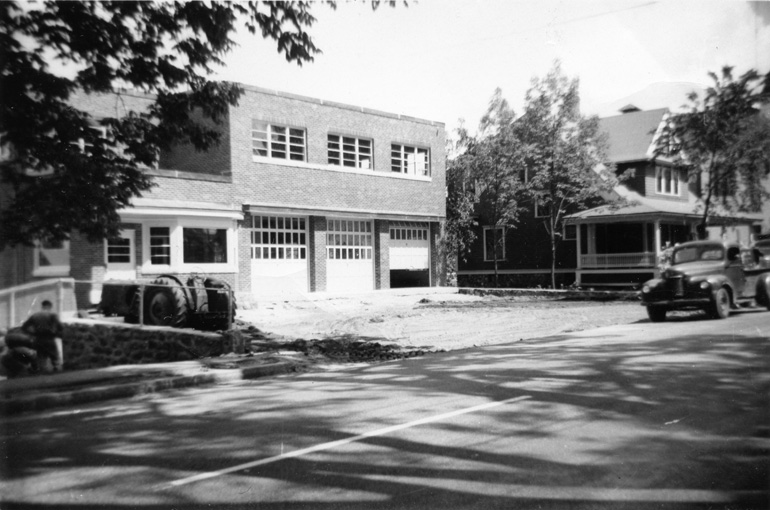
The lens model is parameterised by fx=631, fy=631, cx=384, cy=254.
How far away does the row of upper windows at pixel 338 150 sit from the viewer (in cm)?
2483

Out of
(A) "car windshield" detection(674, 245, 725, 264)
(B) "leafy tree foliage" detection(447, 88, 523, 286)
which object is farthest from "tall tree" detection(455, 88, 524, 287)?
(A) "car windshield" detection(674, 245, 725, 264)

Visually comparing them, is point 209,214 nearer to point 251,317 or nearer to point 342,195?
point 251,317

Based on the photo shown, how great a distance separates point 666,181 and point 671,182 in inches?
21.9

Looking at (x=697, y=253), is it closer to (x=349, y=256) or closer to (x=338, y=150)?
(x=349, y=256)

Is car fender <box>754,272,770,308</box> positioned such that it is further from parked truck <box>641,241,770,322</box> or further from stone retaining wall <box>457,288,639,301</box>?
stone retaining wall <box>457,288,639,301</box>

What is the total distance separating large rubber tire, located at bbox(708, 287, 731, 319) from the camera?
617 inches

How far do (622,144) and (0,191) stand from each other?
104 feet

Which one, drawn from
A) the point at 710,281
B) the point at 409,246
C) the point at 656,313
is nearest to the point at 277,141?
the point at 409,246

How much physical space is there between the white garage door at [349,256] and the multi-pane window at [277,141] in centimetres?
337

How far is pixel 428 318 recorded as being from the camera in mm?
20484

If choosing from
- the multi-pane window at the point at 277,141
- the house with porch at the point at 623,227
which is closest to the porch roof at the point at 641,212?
the house with porch at the point at 623,227

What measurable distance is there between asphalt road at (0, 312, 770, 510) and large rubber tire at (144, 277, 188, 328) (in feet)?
14.8

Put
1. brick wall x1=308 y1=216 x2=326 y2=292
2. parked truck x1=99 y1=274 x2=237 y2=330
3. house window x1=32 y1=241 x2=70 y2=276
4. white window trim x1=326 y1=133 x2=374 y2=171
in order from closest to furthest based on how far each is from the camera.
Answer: house window x1=32 y1=241 x2=70 y2=276, parked truck x1=99 y1=274 x2=237 y2=330, brick wall x1=308 y1=216 x2=326 y2=292, white window trim x1=326 y1=133 x2=374 y2=171

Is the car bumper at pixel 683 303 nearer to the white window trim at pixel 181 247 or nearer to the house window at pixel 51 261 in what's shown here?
the house window at pixel 51 261
